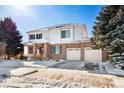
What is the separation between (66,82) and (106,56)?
5219 millimetres

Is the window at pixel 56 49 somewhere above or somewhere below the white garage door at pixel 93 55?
above

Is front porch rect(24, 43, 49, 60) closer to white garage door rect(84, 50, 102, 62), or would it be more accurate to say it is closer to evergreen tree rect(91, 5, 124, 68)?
white garage door rect(84, 50, 102, 62)

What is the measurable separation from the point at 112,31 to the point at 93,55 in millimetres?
2685

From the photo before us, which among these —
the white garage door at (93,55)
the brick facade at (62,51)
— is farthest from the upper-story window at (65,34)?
the white garage door at (93,55)

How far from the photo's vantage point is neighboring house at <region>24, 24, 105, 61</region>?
11.2 metres

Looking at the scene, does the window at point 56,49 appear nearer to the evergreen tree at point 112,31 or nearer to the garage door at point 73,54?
the garage door at point 73,54

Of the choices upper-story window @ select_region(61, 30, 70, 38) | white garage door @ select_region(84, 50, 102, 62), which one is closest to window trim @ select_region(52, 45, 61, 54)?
upper-story window @ select_region(61, 30, 70, 38)

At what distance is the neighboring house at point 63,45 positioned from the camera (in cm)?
1116

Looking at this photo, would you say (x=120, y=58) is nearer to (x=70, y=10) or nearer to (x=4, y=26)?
(x=70, y=10)

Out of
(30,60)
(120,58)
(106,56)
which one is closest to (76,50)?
(106,56)

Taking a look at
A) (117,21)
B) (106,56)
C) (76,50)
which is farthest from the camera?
(76,50)

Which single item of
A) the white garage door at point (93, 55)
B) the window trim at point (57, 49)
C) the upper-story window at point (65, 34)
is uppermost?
the upper-story window at point (65, 34)

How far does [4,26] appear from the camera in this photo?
36.0ft

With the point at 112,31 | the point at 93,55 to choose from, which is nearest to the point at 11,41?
the point at 93,55
